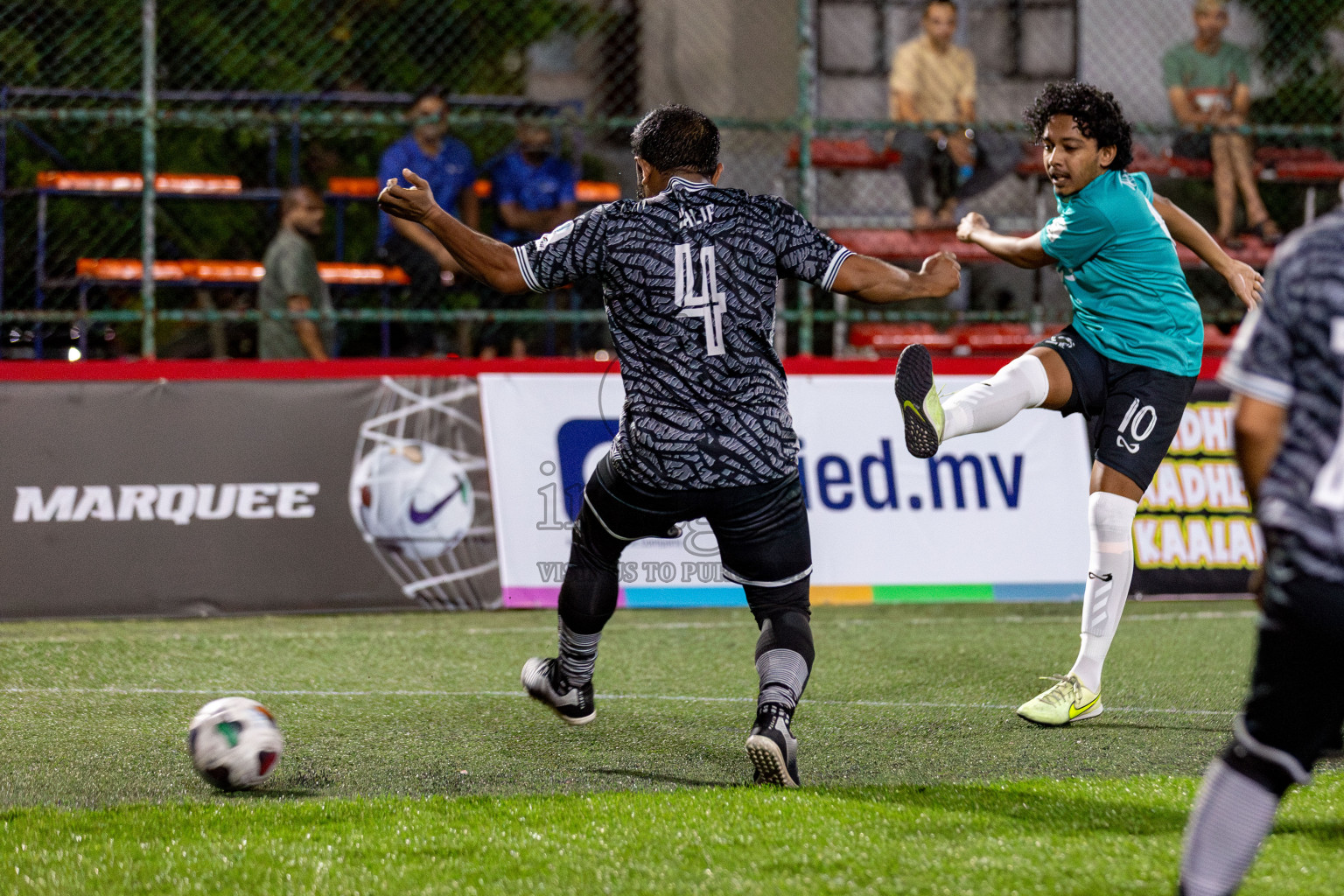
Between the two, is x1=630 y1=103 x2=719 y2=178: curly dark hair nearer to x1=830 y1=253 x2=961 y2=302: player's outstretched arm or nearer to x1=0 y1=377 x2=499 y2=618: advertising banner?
x1=830 y1=253 x2=961 y2=302: player's outstretched arm

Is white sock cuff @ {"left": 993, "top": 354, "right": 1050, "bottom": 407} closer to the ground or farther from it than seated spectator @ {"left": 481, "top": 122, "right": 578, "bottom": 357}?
closer to the ground

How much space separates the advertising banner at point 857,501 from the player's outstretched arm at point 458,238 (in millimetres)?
3666

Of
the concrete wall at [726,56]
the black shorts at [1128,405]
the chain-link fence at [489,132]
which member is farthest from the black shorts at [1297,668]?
the concrete wall at [726,56]

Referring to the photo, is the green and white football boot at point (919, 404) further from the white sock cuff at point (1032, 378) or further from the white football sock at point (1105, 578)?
the white football sock at point (1105, 578)

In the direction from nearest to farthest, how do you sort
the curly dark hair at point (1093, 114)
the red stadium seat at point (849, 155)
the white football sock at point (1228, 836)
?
the white football sock at point (1228, 836) < the curly dark hair at point (1093, 114) < the red stadium seat at point (849, 155)

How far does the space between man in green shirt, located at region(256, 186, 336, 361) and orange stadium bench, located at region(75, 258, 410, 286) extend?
0.52 ft

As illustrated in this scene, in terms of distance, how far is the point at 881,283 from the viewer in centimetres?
405

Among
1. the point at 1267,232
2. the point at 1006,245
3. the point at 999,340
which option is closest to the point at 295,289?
the point at 999,340

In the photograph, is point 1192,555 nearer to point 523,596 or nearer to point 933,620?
point 933,620

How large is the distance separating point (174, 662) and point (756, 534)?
3273mm

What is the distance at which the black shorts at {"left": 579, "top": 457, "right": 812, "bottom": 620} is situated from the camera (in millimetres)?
4145

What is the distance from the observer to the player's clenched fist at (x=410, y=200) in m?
4.09

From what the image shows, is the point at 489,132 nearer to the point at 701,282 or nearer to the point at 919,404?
the point at 919,404

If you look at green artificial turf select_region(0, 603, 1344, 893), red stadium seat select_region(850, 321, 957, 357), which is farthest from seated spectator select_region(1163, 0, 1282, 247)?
green artificial turf select_region(0, 603, 1344, 893)
